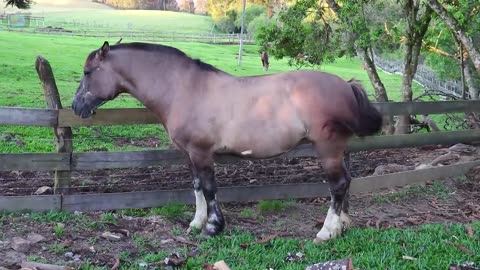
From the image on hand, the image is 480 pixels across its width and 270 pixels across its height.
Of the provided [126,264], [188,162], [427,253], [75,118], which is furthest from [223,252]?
[75,118]

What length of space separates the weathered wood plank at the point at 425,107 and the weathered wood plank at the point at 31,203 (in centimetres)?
414

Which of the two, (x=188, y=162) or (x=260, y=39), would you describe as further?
(x=260, y=39)

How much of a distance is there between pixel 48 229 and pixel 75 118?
126 cm

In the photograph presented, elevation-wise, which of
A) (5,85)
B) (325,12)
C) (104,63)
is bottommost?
(5,85)

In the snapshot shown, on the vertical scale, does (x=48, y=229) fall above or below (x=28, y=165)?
below

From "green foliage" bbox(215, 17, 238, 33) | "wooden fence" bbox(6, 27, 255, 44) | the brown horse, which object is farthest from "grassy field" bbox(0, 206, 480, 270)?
"green foliage" bbox(215, 17, 238, 33)

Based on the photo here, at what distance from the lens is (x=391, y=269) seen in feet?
14.9

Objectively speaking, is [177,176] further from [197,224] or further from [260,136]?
[260,136]

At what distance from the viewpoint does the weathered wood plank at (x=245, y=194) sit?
6137 mm

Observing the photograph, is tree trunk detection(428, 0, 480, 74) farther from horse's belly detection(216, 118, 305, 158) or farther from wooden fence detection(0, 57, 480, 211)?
horse's belly detection(216, 118, 305, 158)

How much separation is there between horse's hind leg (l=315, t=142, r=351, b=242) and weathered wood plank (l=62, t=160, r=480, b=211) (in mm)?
1148

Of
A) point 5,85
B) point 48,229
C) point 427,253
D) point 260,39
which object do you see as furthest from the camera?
point 5,85

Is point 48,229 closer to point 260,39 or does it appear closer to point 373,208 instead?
point 373,208

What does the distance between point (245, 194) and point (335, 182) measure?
136 centimetres
